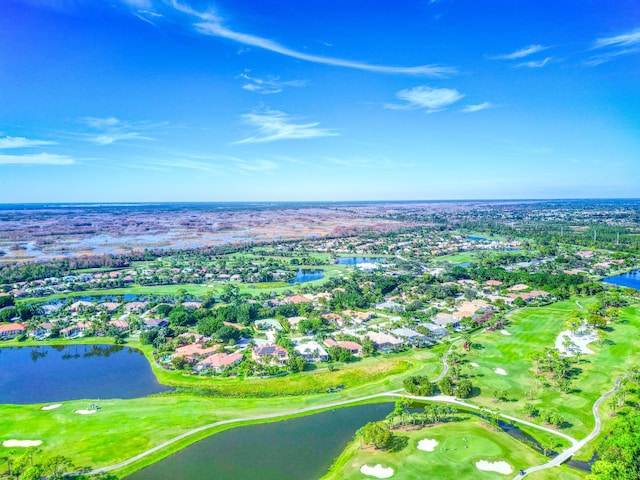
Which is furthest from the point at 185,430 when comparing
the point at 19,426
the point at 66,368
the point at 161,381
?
the point at 66,368

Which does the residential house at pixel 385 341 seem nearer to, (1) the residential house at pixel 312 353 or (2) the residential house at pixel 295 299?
(1) the residential house at pixel 312 353

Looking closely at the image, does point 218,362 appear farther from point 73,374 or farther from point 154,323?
point 154,323

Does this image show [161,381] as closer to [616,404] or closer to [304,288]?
[304,288]

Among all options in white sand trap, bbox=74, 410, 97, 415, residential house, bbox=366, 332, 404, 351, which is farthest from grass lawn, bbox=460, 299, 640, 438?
white sand trap, bbox=74, 410, 97, 415

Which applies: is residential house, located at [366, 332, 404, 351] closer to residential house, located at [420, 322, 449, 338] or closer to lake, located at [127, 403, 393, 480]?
residential house, located at [420, 322, 449, 338]

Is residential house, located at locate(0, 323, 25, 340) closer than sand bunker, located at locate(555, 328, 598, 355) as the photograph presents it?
No

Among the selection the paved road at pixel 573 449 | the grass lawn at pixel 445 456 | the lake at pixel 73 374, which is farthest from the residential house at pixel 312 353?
the paved road at pixel 573 449

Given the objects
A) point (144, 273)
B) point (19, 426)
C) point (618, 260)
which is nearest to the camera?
point (19, 426)
